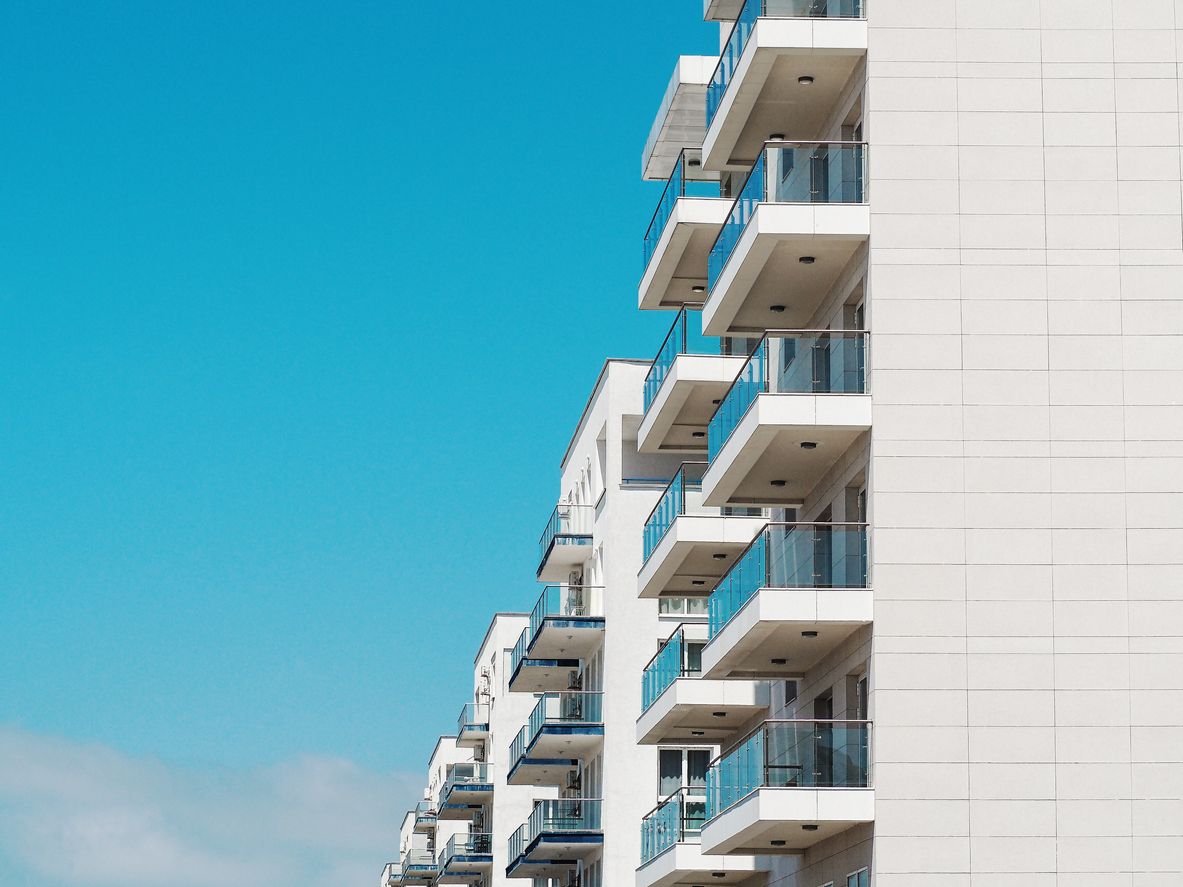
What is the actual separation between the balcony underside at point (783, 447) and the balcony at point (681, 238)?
6.16 m

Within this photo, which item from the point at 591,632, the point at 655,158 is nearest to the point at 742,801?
the point at 655,158

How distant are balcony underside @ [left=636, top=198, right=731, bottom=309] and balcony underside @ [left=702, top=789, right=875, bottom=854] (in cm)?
1153

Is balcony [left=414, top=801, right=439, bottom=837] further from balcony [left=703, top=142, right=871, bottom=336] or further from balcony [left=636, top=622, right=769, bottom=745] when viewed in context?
balcony [left=703, top=142, right=871, bottom=336]

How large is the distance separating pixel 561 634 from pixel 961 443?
103 feet

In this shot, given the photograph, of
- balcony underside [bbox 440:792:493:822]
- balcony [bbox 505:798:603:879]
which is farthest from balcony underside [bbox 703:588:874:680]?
balcony underside [bbox 440:792:493:822]

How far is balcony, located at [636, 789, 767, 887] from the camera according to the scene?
131ft

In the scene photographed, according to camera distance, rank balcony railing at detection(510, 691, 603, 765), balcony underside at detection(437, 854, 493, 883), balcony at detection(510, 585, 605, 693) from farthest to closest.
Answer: balcony underside at detection(437, 854, 493, 883) → balcony at detection(510, 585, 605, 693) → balcony railing at detection(510, 691, 603, 765)

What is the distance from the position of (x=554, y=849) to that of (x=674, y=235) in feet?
78.5

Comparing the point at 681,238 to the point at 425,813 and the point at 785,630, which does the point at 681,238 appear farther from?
the point at 425,813

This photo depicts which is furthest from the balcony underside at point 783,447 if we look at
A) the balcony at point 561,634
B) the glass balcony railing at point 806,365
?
the balcony at point 561,634

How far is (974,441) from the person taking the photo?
103ft

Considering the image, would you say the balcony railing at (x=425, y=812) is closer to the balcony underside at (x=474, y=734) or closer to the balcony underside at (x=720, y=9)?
the balcony underside at (x=474, y=734)

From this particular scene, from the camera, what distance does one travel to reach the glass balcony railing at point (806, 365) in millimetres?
31938

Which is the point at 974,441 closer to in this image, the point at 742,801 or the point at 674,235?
the point at 742,801
